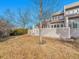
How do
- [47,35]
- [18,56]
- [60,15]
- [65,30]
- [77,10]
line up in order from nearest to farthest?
[18,56]
[65,30]
[47,35]
[77,10]
[60,15]

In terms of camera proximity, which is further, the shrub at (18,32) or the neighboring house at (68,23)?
the shrub at (18,32)

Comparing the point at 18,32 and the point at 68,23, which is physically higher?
the point at 68,23

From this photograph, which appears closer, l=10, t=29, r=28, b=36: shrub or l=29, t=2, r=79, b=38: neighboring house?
l=29, t=2, r=79, b=38: neighboring house

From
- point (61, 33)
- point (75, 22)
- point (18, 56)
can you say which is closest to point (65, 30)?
point (61, 33)

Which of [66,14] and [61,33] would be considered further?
[66,14]

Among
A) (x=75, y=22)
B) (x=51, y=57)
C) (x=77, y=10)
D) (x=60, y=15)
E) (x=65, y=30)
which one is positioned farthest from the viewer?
(x=60, y=15)

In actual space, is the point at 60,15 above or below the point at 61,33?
above

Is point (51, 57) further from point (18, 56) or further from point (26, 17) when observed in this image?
point (26, 17)

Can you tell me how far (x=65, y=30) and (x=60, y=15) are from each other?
43.8 ft

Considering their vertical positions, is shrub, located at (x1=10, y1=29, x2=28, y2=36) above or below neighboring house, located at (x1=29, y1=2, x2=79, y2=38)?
below

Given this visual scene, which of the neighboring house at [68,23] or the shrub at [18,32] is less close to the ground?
the neighboring house at [68,23]

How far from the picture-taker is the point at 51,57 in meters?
9.57

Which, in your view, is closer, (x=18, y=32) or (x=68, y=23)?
(x=68, y=23)

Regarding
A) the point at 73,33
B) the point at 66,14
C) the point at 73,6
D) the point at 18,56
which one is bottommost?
the point at 18,56
